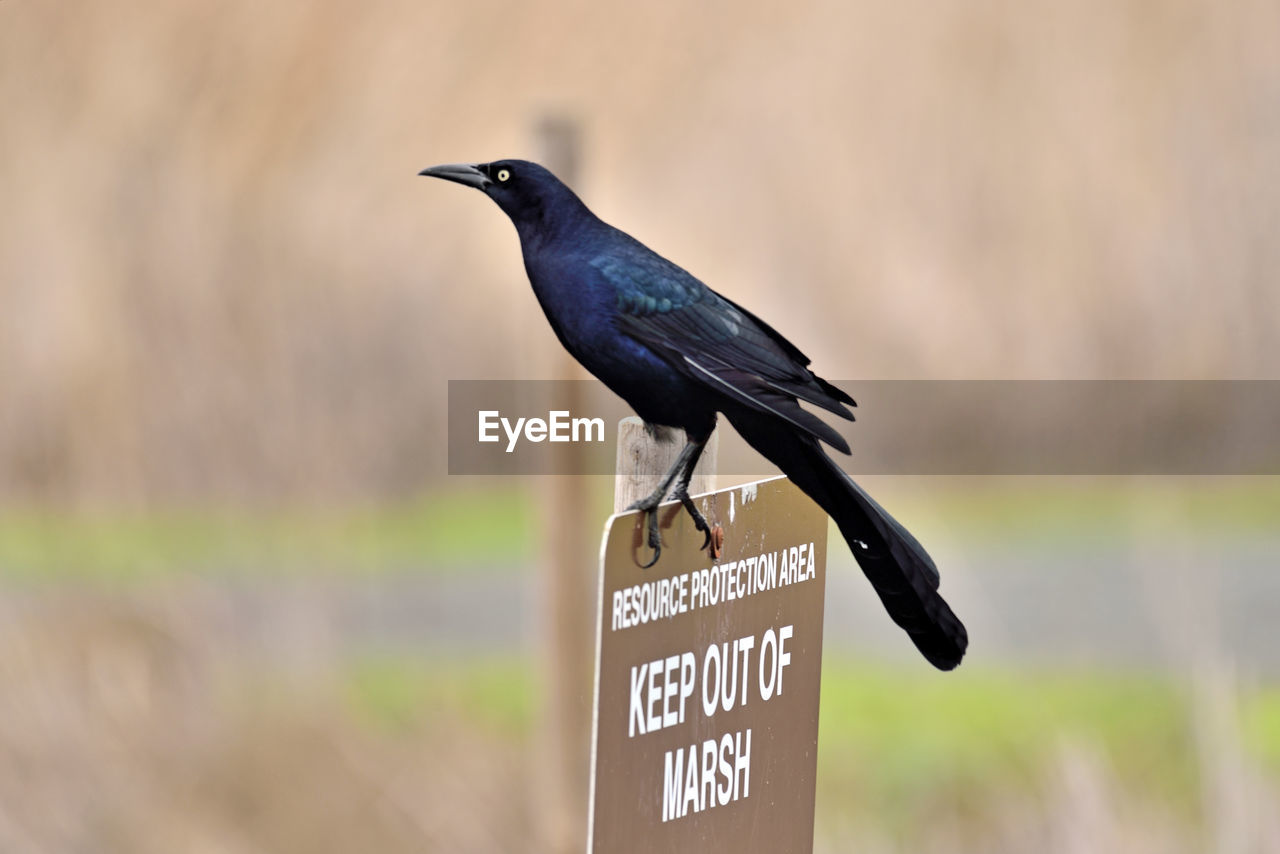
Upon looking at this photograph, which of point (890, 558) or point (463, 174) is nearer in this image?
point (890, 558)

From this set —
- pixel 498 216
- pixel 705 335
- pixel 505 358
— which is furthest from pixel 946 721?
pixel 705 335

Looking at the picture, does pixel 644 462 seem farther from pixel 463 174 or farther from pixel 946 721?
pixel 946 721

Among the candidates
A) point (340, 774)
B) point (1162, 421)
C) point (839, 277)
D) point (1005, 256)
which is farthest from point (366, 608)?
point (1162, 421)

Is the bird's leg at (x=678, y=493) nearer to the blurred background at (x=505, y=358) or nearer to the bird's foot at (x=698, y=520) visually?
the bird's foot at (x=698, y=520)

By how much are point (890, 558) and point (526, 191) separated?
97 centimetres

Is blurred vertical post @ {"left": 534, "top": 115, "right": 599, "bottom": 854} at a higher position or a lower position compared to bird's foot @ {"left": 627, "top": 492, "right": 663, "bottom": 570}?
lower

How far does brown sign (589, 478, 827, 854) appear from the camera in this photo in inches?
89.5

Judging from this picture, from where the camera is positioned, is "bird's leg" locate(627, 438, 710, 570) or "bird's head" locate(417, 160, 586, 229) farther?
"bird's head" locate(417, 160, 586, 229)

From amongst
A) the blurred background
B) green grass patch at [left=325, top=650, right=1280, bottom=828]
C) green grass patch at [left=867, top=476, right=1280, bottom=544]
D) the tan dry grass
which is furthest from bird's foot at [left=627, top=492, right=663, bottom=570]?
green grass patch at [left=867, top=476, right=1280, bottom=544]

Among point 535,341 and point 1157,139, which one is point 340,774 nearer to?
point 535,341

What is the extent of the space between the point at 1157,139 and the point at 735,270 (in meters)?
1.94

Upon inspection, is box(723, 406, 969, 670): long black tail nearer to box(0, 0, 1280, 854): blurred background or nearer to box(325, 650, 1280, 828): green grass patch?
box(0, 0, 1280, 854): blurred background

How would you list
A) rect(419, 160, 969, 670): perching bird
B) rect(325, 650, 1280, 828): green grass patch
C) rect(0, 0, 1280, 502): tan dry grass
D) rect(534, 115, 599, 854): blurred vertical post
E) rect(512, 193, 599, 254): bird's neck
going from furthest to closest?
rect(0, 0, 1280, 502): tan dry grass, rect(325, 650, 1280, 828): green grass patch, rect(534, 115, 599, 854): blurred vertical post, rect(512, 193, 599, 254): bird's neck, rect(419, 160, 969, 670): perching bird

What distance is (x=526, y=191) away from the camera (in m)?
3.19
